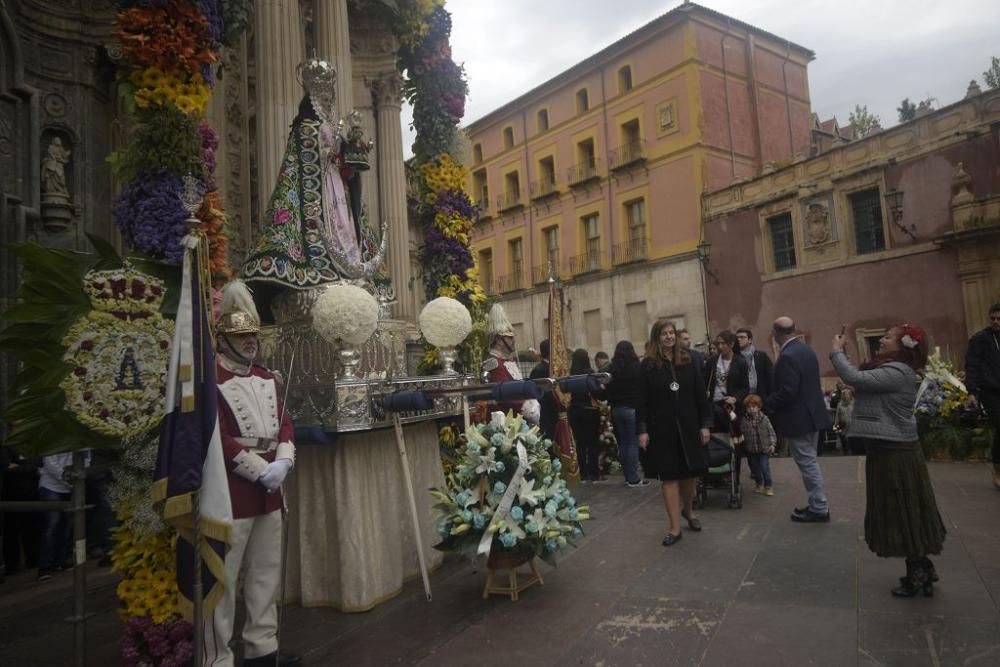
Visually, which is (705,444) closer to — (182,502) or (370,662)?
(370,662)

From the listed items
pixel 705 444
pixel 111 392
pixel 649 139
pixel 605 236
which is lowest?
pixel 705 444

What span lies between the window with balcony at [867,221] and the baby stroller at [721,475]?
1608 centimetres

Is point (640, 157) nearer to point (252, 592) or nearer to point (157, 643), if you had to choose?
point (252, 592)

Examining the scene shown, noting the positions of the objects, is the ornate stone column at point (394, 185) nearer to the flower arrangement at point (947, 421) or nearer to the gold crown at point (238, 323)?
the gold crown at point (238, 323)

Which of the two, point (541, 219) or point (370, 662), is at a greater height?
point (541, 219)

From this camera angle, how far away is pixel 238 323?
3.94 metres

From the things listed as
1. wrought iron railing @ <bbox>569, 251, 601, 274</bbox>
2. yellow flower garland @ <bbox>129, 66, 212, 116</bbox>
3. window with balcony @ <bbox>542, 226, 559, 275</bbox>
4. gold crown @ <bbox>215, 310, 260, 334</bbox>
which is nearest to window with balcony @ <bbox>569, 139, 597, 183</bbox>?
window with balcony @ <bbox>542, 226, 559, 275</bbox>

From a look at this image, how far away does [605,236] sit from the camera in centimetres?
2941

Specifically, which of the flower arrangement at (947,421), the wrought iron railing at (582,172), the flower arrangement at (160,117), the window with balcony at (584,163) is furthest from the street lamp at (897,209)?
the flower arrangement at (160,117)

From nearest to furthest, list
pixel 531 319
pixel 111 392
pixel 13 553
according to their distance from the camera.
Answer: pixel 111 392
pixel 13 553
pixel 531 319

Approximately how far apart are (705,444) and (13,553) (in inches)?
304

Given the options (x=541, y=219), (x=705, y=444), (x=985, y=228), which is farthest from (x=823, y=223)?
(x=705, y=444)

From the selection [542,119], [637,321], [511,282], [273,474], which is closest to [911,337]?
[273,474]

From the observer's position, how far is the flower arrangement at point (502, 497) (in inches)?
190
